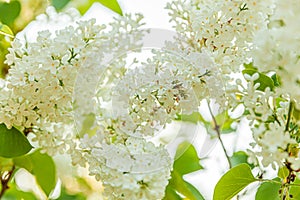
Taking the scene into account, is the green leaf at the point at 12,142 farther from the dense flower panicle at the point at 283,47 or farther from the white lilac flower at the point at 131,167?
the dense flower panicle at the point at 283,47

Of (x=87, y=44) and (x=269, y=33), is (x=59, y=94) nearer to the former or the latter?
(x=87, y=44)

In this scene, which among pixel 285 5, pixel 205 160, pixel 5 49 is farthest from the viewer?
pixel 205 160

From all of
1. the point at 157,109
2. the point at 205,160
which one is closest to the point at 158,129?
the point at 157,109

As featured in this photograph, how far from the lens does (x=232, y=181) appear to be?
0.81m

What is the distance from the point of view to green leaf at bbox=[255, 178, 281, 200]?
872 millimetres

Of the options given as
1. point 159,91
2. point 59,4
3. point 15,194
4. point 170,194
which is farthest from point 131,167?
point 15,194

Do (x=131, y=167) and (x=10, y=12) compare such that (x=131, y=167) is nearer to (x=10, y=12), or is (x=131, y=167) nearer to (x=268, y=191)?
(x=268, y=191)

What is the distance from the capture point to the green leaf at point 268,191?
0.87 meters

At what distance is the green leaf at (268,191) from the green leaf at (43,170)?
0.35 meters

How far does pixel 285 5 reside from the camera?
0.57 meters

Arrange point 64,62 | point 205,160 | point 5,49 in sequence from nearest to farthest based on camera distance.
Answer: point 64,62, point 5,49, point 205,160

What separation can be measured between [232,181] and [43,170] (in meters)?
0.34

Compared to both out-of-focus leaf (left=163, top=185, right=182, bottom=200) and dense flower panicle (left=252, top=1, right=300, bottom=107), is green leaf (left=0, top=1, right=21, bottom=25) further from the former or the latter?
dense flower panicle (left=252, top=1, right=300, bottom=107)

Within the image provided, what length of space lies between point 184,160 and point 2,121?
340 mm
